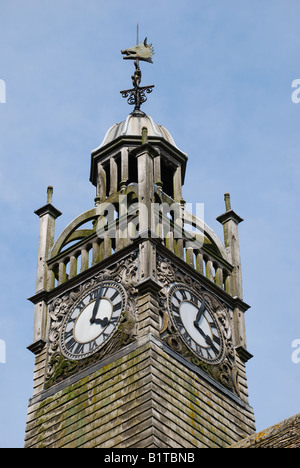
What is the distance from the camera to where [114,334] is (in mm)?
30078

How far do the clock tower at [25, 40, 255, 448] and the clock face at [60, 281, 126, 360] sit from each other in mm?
36

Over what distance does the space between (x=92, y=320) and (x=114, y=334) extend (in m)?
1.18

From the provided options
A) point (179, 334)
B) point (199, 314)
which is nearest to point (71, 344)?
point (179, 334)

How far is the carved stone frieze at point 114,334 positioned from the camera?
29938 millimetres

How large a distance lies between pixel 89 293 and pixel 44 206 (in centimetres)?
442

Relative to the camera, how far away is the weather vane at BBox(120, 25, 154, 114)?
1523 inches

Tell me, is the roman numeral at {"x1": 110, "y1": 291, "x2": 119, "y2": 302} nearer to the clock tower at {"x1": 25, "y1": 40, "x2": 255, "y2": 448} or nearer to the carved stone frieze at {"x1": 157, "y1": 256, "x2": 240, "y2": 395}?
the clock tower at {"x1": 25, "y1": 40, "x2": 255, "y2": 448}

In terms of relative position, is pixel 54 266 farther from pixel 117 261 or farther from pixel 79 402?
pixel 79 402

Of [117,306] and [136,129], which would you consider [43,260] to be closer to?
[117,306]

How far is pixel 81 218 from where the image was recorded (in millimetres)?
34469

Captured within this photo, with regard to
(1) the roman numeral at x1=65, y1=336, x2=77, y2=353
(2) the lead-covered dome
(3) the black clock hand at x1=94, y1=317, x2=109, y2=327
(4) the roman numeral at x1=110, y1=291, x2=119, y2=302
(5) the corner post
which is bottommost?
(1) the roman numeral at x1=65, y1=336, x2=77, y2=353

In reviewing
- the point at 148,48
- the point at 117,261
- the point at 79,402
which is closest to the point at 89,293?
the point at 117,261

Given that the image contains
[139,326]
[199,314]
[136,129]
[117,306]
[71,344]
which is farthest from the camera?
[136,129]

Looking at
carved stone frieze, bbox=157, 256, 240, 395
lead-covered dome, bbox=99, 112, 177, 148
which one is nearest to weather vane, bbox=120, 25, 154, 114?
lead-covered dome, bbox=99, 112, 177, 148
